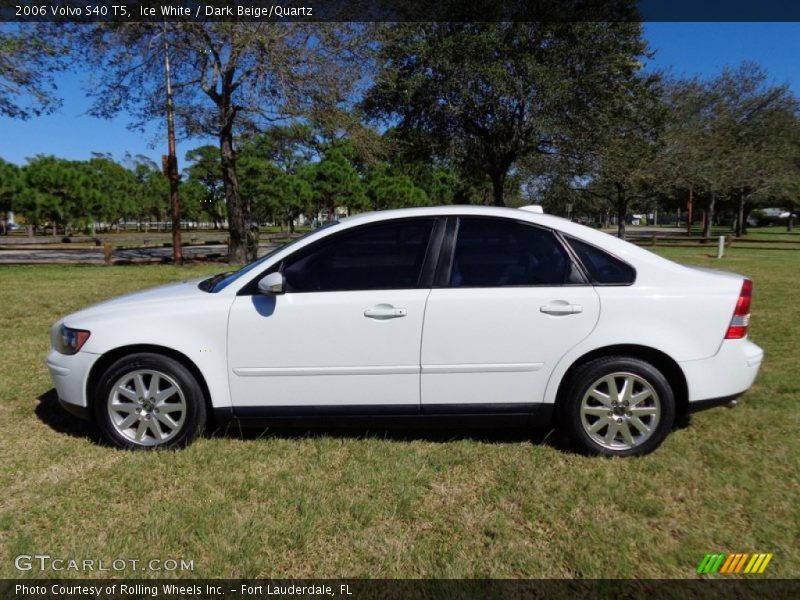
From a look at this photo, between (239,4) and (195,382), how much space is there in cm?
1329

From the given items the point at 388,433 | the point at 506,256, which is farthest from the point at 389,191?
the point at 506,256

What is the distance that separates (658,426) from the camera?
3.38 metres

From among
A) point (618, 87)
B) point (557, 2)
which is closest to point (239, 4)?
point (557, 2)

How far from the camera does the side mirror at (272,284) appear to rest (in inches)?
130

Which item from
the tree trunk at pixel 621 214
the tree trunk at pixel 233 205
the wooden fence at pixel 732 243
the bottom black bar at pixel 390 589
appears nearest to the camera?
the bottom black bar at pixel 390 589

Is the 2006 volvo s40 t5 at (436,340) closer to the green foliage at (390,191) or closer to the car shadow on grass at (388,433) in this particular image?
the car shadow on grass at (388,433)

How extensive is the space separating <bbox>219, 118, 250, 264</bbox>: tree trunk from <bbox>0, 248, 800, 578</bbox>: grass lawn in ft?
46.8

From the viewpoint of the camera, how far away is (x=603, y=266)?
3.43 meters

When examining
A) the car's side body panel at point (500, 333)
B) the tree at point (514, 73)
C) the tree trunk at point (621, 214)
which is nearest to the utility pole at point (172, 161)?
the tree at point (514, 73)

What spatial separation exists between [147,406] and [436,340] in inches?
77.4

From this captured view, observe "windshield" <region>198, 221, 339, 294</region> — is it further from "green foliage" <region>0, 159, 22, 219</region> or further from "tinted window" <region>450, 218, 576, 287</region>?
"green foliage" <region>0, 159, 22, 219</region>

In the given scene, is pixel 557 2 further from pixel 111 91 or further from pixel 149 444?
pixel 149 444

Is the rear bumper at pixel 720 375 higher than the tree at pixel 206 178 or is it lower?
lower

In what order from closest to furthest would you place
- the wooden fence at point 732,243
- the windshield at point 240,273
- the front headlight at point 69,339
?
the front headlight at point 69,339
the windshield at point 240,273
the wooden fence at point 732,243
